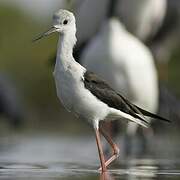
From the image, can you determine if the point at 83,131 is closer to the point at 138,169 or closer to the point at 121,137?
the point at 121,137

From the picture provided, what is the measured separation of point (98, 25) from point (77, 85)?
5.36 meters

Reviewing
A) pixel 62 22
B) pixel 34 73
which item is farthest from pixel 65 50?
pixel 34 73

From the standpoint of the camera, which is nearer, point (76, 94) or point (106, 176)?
point (106, 176)

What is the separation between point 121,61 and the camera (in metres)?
12.0

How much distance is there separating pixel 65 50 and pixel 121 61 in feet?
12.8

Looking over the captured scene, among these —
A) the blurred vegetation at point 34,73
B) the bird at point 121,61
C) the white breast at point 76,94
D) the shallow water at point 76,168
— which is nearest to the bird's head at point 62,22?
the white breast at point 76,94

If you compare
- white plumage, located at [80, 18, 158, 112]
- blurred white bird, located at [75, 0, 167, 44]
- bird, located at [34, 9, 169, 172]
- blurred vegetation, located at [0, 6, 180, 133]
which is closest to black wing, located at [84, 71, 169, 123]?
bird, located at [34, 9, 169, 172]

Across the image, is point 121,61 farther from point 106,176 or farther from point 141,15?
point 106,176

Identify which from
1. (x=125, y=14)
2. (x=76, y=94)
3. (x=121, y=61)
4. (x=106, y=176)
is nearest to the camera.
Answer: (x=106, y=176)

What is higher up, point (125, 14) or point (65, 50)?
point (125, 14)

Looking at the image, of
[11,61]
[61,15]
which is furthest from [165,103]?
[11,61]

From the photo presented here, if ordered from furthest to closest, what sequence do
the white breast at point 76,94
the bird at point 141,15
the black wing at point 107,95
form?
1. the bird at point 141,15
2. the black wing at point 107,95
3. the white breast at point 76,94

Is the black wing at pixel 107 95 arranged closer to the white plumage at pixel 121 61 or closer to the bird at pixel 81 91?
the bird at pixel 81 91

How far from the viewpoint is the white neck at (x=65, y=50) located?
26.5ft
